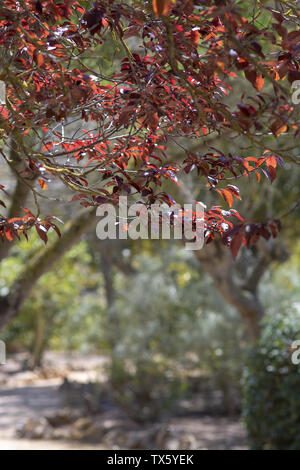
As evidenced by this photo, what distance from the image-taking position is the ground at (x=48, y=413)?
8008 mm

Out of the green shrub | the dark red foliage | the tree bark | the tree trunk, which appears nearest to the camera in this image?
the dark red foliage

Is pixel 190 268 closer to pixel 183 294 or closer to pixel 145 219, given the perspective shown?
pixel 183 294

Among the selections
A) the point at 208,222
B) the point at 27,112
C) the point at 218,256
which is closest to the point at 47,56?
the point at 27,112

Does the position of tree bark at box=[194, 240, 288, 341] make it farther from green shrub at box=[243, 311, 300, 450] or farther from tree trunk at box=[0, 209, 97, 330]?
tree trunk at box=[0, 209, 97, 330]

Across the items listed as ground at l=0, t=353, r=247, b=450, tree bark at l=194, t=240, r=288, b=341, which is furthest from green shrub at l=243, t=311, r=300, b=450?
ground at l=0, t=353, r=247, b=450

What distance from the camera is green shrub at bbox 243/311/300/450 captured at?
5.36 meters

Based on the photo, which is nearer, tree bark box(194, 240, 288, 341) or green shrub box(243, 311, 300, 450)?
green shrub box(243, 311, 300, 450)

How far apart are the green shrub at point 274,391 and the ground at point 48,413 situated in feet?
5.47

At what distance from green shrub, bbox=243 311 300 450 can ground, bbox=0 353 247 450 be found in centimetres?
167

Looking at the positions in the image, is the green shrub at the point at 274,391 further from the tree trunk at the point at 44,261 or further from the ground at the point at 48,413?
the tree trunk at the point at 44,261

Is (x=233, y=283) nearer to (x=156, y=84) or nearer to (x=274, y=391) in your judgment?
(x=274, y=391)

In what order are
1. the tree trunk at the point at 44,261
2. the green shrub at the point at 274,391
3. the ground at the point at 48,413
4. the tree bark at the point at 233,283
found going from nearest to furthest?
the green shrub at the point at 274,391, the tree trunk at the point at 44,261, the tree bark at the point at 233,283, the ground at the point at 48,413

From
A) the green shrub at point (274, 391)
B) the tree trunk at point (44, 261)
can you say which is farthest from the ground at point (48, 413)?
the tree trunk at point (44, 261)
